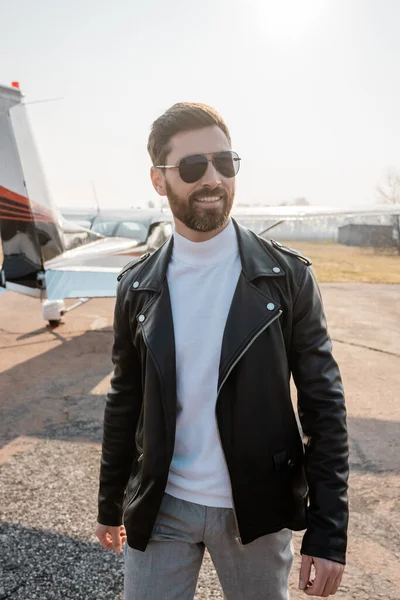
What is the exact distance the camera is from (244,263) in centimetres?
162

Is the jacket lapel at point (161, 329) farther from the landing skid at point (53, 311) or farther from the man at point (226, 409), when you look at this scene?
the landing skid at point (53, 311)

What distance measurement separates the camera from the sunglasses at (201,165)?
1604mm

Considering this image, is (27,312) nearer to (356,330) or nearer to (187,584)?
(356,330)

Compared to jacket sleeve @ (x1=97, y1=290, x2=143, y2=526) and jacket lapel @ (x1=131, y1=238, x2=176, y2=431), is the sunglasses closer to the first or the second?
jacket lapel @ (x1=131, y1=238, x2=176, y2=431)

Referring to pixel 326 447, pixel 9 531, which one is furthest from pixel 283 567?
pixel 9 531

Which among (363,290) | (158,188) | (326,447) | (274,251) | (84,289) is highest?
(158,188)

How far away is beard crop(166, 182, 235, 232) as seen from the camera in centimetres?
161

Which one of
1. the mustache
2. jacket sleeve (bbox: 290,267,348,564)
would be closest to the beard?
the mustache

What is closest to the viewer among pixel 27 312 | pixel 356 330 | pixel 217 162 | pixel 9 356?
pixel 217 162

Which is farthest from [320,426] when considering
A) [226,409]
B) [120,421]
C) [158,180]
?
[158,180]

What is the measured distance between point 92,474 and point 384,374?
13.9 feet

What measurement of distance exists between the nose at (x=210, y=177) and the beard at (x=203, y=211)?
2cm

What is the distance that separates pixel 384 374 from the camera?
6844 millimetres

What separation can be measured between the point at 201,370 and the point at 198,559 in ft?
1.87
